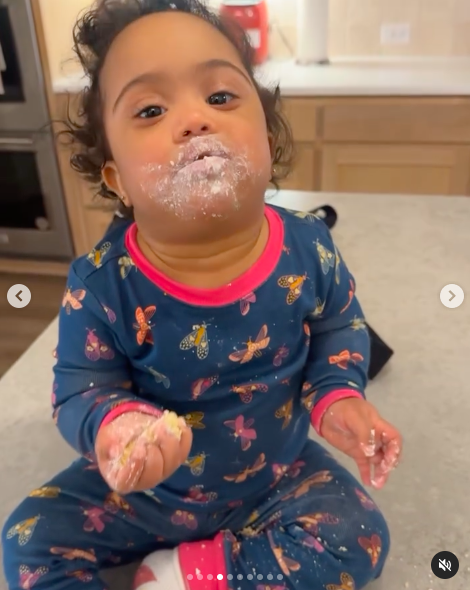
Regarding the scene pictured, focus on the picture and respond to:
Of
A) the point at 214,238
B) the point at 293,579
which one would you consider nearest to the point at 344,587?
the point at 293,579

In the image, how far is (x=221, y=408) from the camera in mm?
629

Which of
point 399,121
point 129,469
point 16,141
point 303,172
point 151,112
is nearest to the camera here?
point 129,469

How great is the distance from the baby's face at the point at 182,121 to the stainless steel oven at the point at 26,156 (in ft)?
4.83

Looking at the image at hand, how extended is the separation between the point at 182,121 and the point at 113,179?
14 cm

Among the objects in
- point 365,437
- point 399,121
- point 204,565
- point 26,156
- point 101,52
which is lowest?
point 26,156

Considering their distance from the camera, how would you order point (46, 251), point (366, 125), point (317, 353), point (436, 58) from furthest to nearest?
point (46, 251), point (436, 58), point (366, 125), point (317, 353)

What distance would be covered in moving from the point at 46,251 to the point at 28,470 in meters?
1.63

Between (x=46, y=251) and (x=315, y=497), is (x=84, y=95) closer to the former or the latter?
(x=315, y=497)

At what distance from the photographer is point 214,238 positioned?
1.87 feet

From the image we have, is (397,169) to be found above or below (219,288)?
below

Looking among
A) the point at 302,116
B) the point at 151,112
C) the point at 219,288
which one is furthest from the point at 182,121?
the point at 302,116

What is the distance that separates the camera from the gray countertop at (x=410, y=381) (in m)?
0.67

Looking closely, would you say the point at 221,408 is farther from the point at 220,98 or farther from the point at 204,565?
the point at 220,98

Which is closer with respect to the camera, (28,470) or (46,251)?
(28,470)
